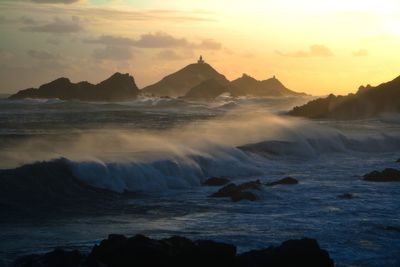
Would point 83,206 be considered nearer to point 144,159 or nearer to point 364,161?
point 144,159

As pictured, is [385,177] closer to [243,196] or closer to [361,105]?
[243,196]

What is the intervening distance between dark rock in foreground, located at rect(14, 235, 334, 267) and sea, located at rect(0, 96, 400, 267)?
1.57 m

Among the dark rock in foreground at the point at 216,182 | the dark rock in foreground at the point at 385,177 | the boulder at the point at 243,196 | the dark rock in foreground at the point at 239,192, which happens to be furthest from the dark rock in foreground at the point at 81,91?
the boulder at the point at 243,196

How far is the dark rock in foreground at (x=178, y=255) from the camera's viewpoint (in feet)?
41.4

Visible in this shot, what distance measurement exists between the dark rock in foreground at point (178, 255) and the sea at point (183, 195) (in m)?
1.57

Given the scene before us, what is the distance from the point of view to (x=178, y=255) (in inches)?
507

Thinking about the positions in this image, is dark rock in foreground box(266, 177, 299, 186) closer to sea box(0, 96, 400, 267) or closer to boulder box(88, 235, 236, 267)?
sea box(0, 96, 400, 267)

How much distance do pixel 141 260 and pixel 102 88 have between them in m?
109

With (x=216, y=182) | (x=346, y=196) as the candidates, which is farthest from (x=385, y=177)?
(x=216, y=182)

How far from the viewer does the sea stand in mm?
16672

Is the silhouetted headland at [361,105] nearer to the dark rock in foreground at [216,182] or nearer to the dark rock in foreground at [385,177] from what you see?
the dark rock in foreground at [385,177]

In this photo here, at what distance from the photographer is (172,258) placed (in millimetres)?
12766

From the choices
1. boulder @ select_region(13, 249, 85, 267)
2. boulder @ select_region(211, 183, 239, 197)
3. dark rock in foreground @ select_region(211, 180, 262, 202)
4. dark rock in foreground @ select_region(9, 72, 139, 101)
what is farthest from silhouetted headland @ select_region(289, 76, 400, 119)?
boulder @ select_region(13, 249, 85, 267)

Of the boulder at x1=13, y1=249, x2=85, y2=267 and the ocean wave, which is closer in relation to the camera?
the boulder at x1=13, y1=249, x2=85, y2=267
